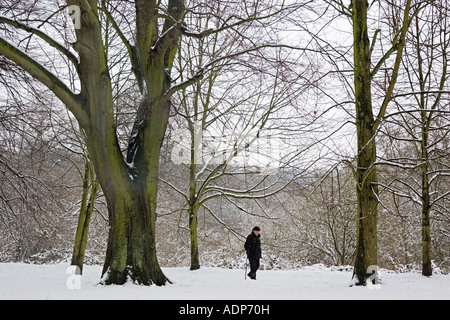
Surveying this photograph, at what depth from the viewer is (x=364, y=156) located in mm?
8016

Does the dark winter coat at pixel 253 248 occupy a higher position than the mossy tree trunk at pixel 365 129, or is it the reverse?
the mossy tree trunk at pixel 365 129

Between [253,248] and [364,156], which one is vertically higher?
[364,156]

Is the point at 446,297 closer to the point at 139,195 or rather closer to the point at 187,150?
the point at 139,195

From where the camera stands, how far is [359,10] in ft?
26.9

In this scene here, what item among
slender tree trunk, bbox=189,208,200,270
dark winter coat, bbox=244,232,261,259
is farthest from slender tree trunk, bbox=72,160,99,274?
dark winter coat, bbox=244,232,261,259

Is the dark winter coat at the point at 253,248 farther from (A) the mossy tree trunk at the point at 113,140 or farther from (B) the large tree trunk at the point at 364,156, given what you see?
(A) the mossy tree trunk at the point at 113,140

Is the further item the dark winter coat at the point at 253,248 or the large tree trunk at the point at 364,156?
the dark winter coat at the point at 253,248

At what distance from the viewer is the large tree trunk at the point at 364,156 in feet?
25.4

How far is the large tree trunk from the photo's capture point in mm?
7730

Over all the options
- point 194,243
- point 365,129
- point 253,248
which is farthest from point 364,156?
point 194,243

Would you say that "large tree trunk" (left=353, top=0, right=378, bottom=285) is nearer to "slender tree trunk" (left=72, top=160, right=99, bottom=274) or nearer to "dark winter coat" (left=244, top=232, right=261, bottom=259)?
"dark winter coat" (left=244, top=232, right=261, bottom=259)

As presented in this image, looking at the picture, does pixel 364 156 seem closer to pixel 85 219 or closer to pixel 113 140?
pixel 113 140

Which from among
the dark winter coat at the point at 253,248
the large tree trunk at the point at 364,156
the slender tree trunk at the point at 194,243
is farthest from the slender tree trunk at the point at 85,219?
the large tree trunk at the point at 364,156

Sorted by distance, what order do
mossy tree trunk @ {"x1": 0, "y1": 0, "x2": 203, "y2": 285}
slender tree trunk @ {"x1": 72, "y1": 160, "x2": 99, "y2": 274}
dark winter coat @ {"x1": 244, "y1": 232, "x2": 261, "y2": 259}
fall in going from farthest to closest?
1. slender tree trunk @ {"x1": 72, "y1": 160, "x2": 99, "y2": 274}
2. dark winter coat @ {"x1": 244, "y1": 232, "x2": 261, "y2": 259}
3. mossy tree trunk @ {"x1": 0, "y1": 0, "x2": 203, "y2": 285}
